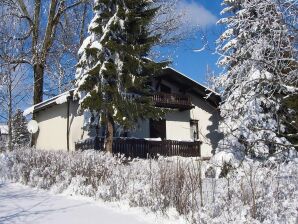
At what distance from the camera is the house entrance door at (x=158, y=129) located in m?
26.9

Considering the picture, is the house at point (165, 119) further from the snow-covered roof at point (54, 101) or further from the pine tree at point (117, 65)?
the pine tree at point (117, 65)

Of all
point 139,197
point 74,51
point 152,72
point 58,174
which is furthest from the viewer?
point 74,51

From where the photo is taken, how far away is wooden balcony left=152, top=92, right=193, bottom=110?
25.6 metres

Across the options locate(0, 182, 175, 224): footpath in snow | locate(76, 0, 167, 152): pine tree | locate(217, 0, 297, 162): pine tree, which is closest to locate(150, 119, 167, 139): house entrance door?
locate(76, 0, 167, 152): pine tree

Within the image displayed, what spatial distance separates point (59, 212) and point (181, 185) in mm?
2514

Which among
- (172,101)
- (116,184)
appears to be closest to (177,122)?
(172,101)

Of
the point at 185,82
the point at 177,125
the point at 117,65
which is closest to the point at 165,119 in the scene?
the point at 177,125

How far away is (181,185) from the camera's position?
25.5 feet

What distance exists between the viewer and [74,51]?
3067cm

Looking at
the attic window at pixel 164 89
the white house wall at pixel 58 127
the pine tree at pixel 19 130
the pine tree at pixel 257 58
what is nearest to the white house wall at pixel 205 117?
the attic window at pixel 164 89

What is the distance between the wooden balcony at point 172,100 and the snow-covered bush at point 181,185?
13291mm

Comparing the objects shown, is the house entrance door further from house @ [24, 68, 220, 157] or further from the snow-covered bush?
the snow-covered bush

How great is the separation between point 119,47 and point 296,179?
11.8 meters

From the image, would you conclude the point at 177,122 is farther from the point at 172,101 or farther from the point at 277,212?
the point at 277,212
